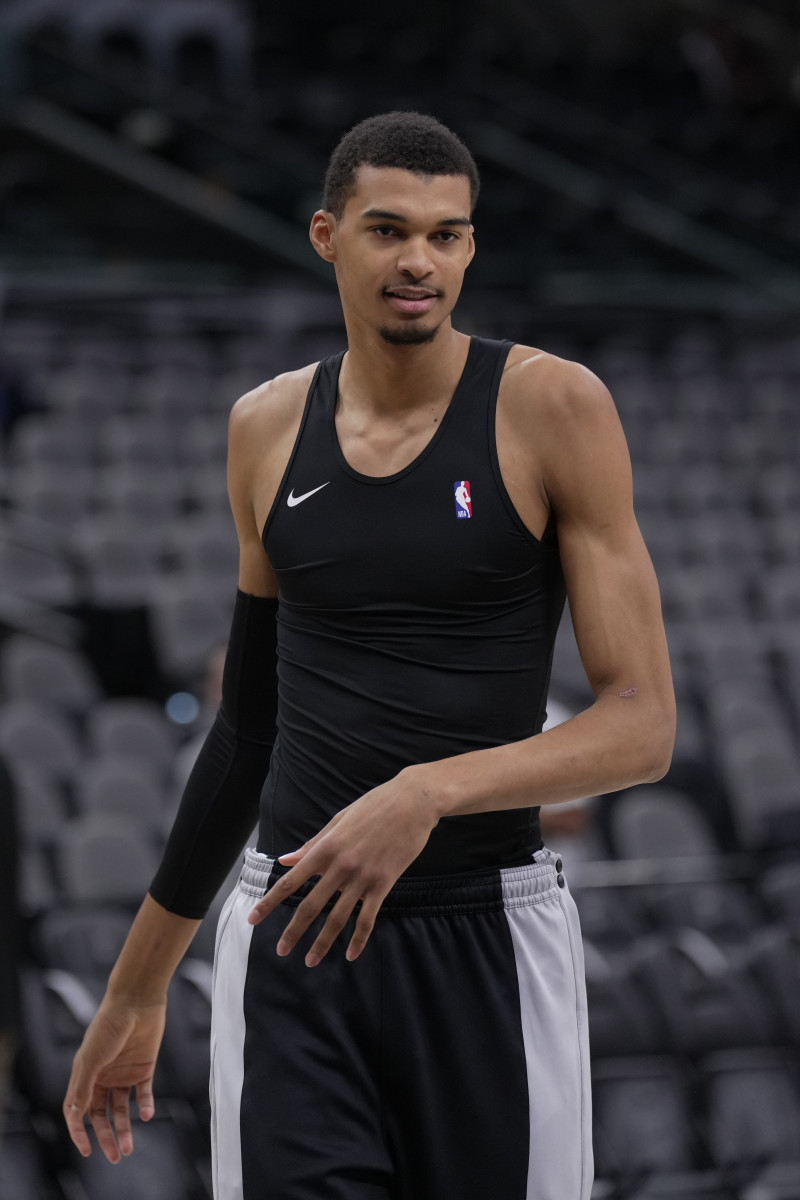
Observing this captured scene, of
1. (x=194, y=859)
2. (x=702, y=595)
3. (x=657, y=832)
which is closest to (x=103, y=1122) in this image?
(x=194, y=859)

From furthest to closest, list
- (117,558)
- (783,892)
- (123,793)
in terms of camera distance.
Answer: (117,558)
(123,793)
(783,892)

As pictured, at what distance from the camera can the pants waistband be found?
5.24ft

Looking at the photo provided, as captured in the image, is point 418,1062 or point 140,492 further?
point 140,492

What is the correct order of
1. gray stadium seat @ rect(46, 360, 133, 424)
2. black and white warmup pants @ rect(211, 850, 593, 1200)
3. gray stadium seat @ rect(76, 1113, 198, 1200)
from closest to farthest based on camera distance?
black and white warmup pants @ rect(211, 850, 593, 1200) < gray stadium seat @ rect(76, 1113, 198, 1200) < gray stadium seat @ rect(46, 360, 133, 424)

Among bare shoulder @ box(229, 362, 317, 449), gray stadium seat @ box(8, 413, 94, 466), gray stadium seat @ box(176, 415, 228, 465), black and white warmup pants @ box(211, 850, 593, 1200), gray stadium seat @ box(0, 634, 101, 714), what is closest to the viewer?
black and white warmup pants @ box(211, 850, 593, 1200)

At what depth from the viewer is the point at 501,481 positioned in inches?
63.1

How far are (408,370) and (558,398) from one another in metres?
0.19

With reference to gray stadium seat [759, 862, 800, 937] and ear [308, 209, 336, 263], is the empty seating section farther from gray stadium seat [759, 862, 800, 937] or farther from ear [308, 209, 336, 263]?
ear [308, 209, 336, 263]

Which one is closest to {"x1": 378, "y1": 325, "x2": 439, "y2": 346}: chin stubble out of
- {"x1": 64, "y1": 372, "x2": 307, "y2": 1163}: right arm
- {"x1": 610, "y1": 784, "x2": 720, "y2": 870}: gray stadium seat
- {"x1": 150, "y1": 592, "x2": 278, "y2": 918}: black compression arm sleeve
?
{"x1": 64, "y1": 372, "x2": 307, "y2": 1163}: right arm

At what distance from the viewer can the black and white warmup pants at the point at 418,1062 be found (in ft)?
5.03

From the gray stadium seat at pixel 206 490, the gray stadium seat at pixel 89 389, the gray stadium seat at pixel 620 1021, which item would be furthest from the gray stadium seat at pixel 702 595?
the gray stadium seat at pixel 620 1021

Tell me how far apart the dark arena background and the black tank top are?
564 millimetres

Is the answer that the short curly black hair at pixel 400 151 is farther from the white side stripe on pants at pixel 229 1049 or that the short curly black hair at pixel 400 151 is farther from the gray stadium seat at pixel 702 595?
the gray stadium seat at pixel 702 595

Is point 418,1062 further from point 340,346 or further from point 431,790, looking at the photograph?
point 340,346
